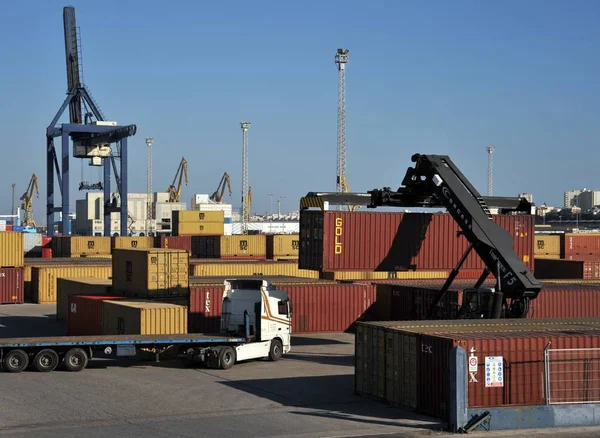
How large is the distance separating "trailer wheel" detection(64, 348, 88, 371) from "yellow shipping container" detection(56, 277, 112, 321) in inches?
460

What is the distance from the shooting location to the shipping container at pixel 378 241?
35219mm

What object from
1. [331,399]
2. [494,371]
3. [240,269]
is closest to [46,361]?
[331,399]

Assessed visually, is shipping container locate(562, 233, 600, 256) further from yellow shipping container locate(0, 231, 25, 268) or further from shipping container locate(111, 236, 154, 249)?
yellow shipping container locate(0, 231, 25, 268)

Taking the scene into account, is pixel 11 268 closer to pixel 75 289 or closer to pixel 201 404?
pixel 75 289

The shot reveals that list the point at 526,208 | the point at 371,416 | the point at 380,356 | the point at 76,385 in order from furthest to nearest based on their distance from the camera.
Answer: the point at 526,208 < the point at 76,385 < the point at 380,356 < the point at 371,416

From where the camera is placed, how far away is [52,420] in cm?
2191

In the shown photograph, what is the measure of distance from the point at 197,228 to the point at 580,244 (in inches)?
1600

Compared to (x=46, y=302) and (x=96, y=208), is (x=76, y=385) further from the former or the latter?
(x=96, y=208)

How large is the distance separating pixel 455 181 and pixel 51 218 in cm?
7842

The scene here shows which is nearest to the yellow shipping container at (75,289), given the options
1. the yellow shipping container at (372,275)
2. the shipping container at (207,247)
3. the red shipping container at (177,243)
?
the yellow shipping container at (372,275)

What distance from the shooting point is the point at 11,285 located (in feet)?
185

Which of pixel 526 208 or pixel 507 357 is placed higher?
pixel 526 208

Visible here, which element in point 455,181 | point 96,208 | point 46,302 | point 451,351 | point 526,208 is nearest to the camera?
point 451,351

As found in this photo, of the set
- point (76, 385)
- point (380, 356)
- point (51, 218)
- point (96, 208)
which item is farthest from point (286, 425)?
point (96, 208)
